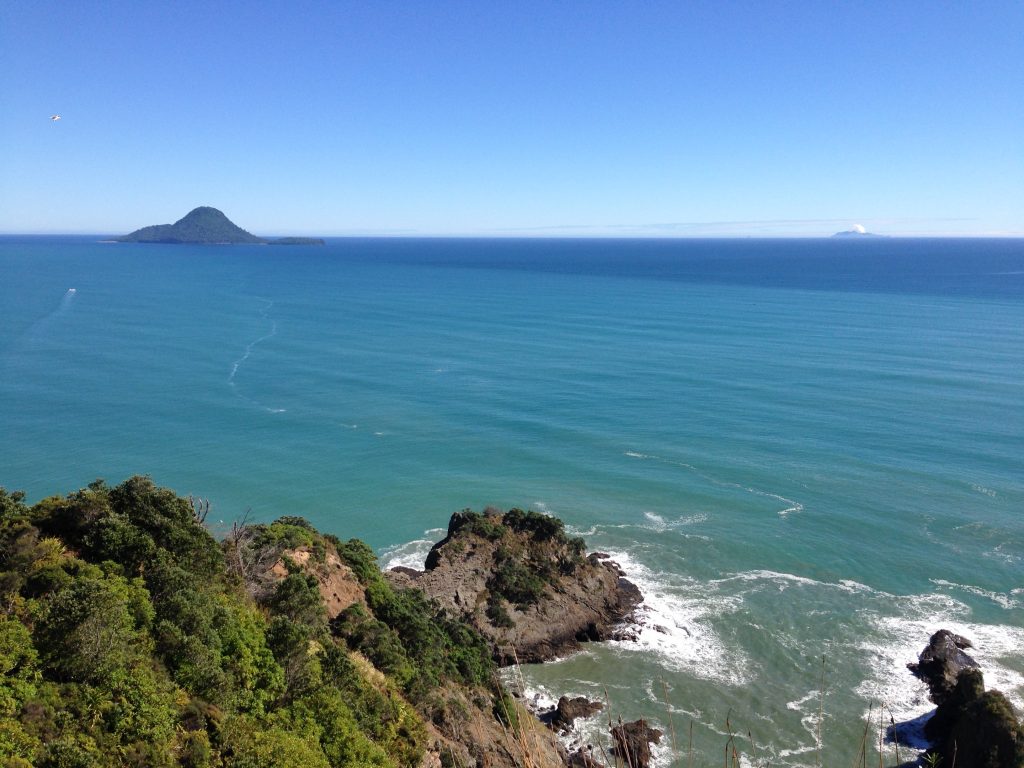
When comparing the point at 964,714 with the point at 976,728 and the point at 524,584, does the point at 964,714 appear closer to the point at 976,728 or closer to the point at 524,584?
the point at 976,728

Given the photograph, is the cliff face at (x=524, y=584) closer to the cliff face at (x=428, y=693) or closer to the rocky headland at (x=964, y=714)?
the cliff face at (x=428, y=693)

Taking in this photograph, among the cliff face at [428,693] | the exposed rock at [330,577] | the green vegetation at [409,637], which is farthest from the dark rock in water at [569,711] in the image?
the exposed rock at [330,577]

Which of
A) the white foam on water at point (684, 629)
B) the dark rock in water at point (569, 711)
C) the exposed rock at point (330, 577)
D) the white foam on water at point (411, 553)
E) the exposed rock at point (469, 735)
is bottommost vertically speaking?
the dark rock in water at point (569, 711)

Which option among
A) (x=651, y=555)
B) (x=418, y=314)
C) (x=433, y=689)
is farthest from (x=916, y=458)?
(x=418, y=314)

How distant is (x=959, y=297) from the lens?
149500mm

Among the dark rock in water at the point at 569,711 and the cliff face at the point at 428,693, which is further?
the dark rock in water at the point at 569,711

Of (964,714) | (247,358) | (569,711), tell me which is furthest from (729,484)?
(247,358)

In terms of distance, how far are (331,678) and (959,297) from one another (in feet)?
544

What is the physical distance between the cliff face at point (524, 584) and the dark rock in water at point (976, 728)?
16.2 metres

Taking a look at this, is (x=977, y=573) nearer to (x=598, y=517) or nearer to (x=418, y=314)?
(x=598, y=517)

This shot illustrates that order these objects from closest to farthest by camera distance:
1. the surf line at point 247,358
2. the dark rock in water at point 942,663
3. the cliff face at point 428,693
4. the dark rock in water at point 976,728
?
1. the cliff face at point 428,693
2. the dark rock in water at point 976,728
3. the dark rock in water at point 942,663
4. the surf line at point 247,358

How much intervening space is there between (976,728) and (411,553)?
31953 millimetres

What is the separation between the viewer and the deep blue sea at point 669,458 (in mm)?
37469

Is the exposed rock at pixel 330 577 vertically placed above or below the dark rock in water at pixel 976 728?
above
